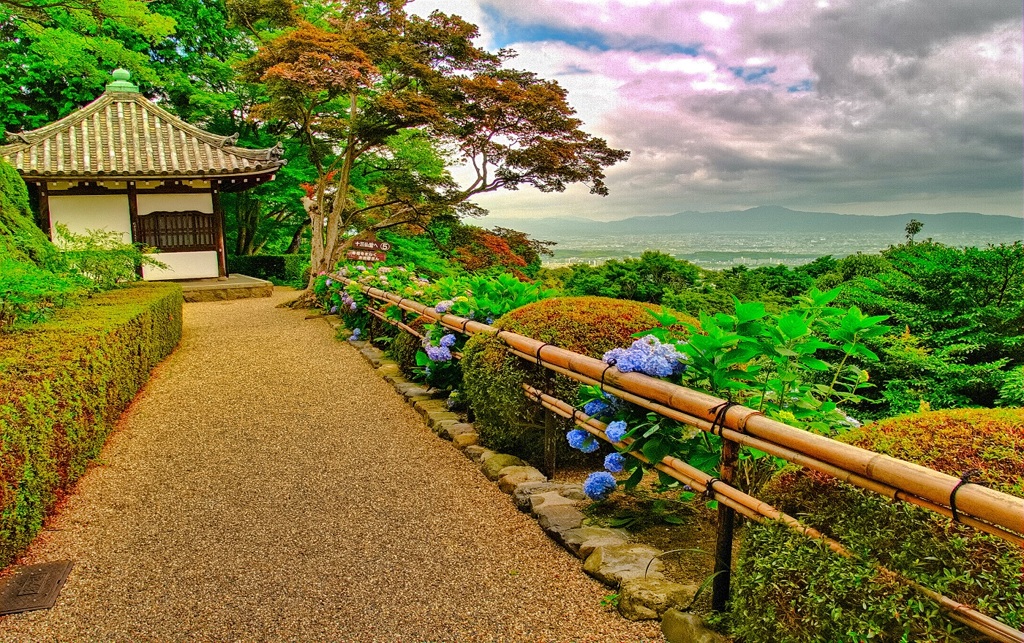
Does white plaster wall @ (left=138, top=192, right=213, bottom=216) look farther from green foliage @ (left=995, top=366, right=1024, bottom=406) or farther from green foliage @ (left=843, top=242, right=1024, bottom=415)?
green foliage @ (left=995, top=366, right=1024, bottom=406)

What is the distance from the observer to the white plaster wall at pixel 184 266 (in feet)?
47.1

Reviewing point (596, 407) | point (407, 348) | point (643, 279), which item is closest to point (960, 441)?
point (596, 407)

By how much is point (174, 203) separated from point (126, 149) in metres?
1.43

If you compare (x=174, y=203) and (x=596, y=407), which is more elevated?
(x=174, y=203)

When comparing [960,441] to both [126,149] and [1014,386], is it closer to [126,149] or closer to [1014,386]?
[1014,386]

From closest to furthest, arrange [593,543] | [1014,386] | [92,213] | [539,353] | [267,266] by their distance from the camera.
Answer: [593,543]
[539,353]
[1014,386]
[92,213]
[267,266]

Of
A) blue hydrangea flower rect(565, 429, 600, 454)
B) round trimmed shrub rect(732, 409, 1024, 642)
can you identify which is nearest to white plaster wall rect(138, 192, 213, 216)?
blue hydrangea flower rect(565, 429, 600, 454)

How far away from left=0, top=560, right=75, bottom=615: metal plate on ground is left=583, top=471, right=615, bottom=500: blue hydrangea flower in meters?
2.21

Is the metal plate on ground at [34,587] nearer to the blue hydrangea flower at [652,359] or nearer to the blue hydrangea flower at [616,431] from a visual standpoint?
the blue hydrangea flower at [616,431]

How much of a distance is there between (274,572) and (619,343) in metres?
2.08

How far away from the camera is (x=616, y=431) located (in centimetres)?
262

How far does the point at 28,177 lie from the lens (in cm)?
1261

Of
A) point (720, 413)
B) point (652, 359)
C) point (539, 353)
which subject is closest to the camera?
point (720, 413)

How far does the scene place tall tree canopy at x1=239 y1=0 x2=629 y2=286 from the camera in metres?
9.87
